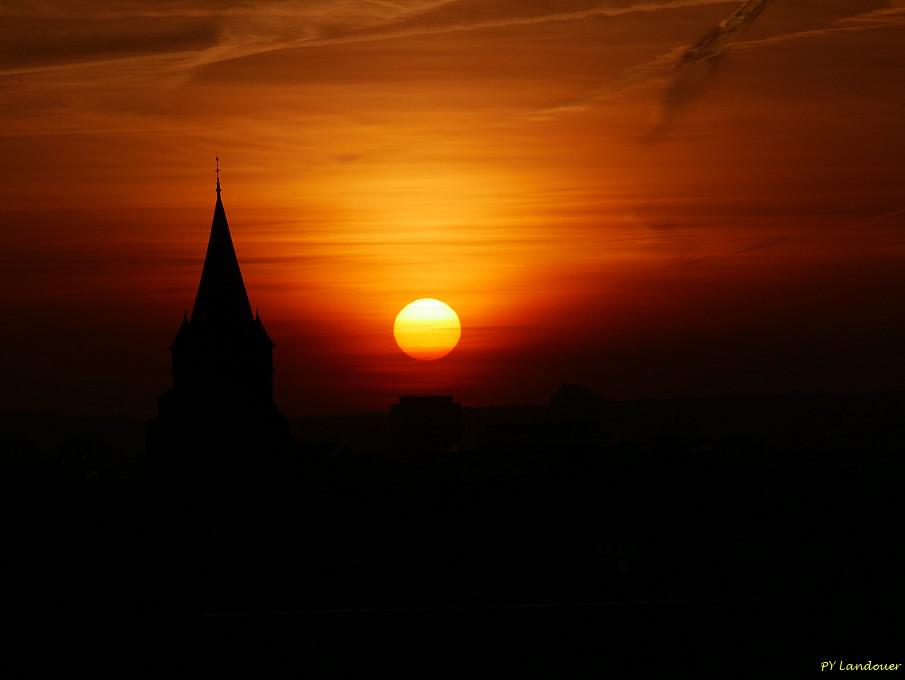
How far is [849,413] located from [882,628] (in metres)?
138

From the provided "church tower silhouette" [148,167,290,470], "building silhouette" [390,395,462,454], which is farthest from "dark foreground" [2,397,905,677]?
"building silhouette" [390,395,462,454]

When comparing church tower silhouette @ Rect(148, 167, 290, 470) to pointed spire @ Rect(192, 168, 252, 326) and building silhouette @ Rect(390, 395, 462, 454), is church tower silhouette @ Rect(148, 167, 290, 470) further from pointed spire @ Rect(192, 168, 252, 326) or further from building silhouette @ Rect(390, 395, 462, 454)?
building silhouette @ Rect(390, 395, 462, 454)

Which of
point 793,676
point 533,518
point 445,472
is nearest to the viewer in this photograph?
point 793,676

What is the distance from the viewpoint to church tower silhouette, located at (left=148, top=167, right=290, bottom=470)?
80.2 metres

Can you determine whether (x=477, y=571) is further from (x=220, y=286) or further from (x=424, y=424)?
(x=424, y=424)

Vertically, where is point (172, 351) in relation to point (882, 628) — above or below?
above

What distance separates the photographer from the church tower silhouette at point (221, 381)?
80250mm

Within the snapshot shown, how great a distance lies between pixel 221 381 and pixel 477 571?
178ft

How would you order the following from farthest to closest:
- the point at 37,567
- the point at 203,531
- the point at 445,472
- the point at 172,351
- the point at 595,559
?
the point at 172,351, the point at 445,472, the point at 203,531, the point at 595,559, the point at 37,567

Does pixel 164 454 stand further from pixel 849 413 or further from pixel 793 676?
pixel 849 413

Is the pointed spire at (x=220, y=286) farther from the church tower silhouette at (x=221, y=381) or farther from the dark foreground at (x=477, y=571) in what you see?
the dark foreground at (x=477, y=571)

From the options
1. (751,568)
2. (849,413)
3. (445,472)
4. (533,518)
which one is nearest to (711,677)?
(751,568)

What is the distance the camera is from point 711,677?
15.7m

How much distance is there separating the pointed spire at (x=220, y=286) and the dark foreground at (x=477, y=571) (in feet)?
51.5
